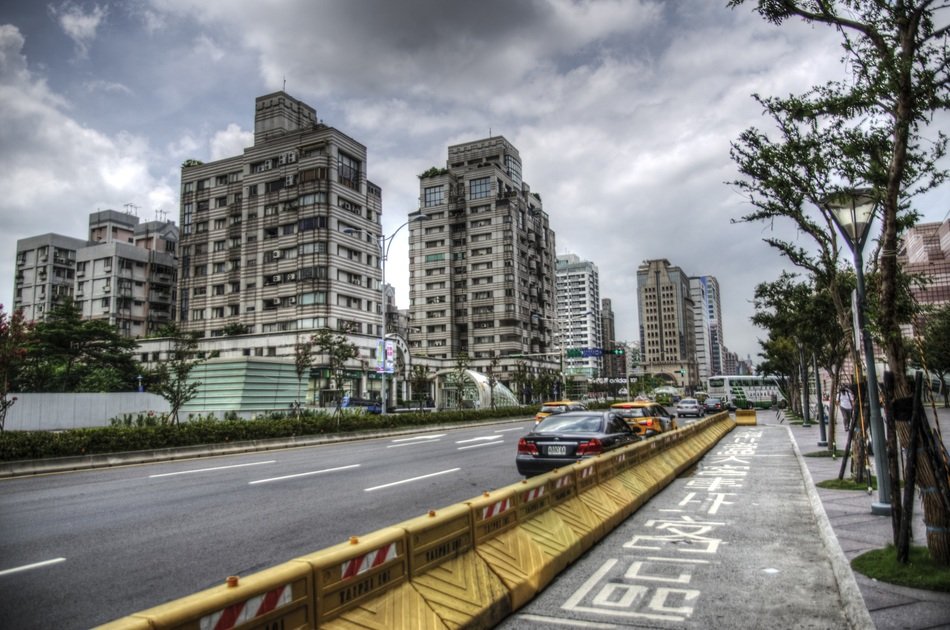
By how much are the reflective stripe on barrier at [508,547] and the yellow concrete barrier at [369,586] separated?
1149 millimetres

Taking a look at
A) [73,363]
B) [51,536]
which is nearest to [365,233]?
[73,363]

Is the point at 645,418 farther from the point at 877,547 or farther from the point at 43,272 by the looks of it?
the point at 43,272

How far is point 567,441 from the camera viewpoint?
1168 centimetres

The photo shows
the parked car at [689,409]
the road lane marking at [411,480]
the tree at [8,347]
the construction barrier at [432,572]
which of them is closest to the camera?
the construction barrier at [432,572]

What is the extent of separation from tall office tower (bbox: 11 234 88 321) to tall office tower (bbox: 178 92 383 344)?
3533 cm

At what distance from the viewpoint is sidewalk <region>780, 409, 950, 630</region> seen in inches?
187

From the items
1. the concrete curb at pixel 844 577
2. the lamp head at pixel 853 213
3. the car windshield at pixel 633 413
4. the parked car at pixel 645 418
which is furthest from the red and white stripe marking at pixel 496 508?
the car windshield at pixel 633 413

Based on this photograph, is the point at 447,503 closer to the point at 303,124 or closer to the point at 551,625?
the point at 551,625

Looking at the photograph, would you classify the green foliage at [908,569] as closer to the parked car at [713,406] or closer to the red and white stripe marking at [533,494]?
the red and white stripe marking at [533,494]

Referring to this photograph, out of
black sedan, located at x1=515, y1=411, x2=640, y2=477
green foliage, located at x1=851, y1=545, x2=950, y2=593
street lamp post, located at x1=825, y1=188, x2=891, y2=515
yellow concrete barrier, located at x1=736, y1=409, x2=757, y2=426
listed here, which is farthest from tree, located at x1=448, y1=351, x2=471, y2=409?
green foliage, located at x1=851, y1=545, x2=950, y2=593

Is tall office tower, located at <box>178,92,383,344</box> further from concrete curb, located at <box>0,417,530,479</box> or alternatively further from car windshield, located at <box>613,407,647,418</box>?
car windshield, located at <box>613,407,647,418</box>

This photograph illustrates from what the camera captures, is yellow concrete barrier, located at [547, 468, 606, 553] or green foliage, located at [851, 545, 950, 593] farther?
yellow concrete barrier, located at [547, 468, 606, 553]

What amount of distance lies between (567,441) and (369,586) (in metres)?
8.28

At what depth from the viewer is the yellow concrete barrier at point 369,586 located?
3.49 metres
